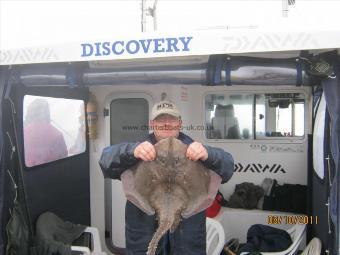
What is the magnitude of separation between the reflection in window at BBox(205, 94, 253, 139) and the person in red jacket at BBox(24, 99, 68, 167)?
6.71 feet

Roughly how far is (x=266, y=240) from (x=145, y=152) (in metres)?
2.34

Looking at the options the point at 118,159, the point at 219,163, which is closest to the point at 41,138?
the point at 118,159

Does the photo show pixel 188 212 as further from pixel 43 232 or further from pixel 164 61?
pixel 43 232

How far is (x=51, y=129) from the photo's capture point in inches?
173

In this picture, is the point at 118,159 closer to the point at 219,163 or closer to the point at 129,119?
the point at 219,163

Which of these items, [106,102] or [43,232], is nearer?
[43,232]

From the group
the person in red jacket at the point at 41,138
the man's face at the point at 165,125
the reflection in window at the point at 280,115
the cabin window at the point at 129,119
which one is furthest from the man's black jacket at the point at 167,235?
the reflection in window at the point at 280,115

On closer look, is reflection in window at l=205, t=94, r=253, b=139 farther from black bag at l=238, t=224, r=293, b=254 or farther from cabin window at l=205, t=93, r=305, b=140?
black bag at l=238, t=224, r=293, b=254

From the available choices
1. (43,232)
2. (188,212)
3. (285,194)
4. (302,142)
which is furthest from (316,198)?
(43,232)

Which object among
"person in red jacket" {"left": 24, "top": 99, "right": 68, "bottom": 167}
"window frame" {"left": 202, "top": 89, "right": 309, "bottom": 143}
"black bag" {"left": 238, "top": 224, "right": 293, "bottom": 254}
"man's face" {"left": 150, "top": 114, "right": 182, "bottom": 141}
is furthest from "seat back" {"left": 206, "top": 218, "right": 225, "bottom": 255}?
"person in red jacket" {"left": 24, "top": 99, "right": 68, "bottom": 167}

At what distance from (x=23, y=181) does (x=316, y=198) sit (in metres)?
3.07

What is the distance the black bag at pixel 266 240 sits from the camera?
356 cm

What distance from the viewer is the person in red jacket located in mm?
3809

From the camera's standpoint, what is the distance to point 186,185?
6.55 feet
